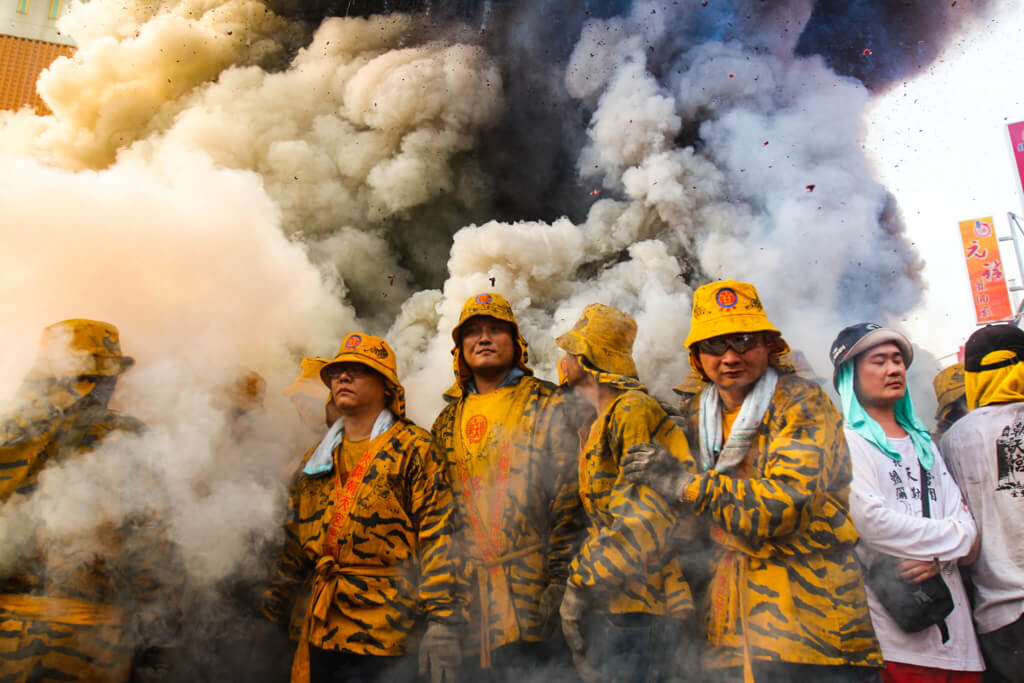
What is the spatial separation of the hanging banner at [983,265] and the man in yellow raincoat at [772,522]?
3851 millimetres

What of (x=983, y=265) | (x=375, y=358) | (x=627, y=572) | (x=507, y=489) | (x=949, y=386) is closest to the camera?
(x=627, y=572)

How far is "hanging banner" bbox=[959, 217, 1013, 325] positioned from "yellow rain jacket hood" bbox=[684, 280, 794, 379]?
12.0 feet

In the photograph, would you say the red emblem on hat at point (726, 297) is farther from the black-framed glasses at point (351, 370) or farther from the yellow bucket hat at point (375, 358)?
the black-framed glasses at point (351, 370)

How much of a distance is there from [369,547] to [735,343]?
194 centimetres

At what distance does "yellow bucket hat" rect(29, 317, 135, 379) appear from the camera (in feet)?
11.1

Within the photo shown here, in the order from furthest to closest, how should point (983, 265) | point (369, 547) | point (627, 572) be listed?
1. point (983, 265)
2. point (369, 547)
3. point (627, 572)

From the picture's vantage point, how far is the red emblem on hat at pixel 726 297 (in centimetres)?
288

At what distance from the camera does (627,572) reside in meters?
2.66

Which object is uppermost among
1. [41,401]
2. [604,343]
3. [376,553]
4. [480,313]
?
[480,313]

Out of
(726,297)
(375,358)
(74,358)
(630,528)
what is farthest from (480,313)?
(74,358)

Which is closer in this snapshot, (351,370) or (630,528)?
(630,528)

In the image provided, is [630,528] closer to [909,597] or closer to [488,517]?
[488,517]

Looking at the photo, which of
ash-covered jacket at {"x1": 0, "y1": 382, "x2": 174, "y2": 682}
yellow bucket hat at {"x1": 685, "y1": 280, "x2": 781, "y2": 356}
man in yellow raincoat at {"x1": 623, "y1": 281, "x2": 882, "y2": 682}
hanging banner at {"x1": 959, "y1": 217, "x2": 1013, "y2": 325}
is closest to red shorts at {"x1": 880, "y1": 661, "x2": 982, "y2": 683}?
man in yellow raincoat at {"x1": 623, "y1": 281, "x2": 882, "y2": 682}

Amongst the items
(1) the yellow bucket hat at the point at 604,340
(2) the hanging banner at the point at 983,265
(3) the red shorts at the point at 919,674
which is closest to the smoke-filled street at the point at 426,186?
(2) the hanging banner at the point at 983,265
